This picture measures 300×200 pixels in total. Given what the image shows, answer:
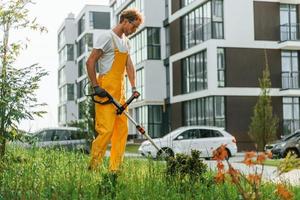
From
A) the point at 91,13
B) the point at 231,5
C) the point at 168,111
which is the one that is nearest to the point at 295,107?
the point at 231,5

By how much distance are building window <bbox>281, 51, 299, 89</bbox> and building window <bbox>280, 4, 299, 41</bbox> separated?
1014 mm

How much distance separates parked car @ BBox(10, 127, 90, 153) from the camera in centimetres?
750

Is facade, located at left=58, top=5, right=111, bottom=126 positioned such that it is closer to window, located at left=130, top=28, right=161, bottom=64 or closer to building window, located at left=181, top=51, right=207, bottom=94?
window, located at left=130, top=28, right=161, bottom=64

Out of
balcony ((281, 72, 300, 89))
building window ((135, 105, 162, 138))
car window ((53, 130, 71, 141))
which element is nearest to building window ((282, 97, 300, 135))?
balcony ((281, 72, 300, 89))

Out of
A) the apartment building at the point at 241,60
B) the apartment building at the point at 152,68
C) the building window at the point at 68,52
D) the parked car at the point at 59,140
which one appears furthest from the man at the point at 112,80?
the building window at the point at 68,52

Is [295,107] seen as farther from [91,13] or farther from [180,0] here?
[91,13]

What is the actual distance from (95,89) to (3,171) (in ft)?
4.63

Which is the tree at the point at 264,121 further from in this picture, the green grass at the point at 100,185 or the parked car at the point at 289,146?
the green grass at the point at 100,185

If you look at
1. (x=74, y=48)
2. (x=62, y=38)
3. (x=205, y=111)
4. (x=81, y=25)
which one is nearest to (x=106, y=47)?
(x=205, y=111)

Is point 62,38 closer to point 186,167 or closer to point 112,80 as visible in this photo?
point 112,80

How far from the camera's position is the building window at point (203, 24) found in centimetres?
3419

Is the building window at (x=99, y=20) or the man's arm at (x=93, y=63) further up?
the building window at (x=99, y=20)

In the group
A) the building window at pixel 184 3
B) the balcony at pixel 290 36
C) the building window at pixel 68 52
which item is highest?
the building window at pixel 68 52

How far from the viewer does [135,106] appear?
4600cm
